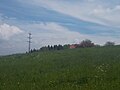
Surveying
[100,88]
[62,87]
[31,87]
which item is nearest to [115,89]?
[100,88]

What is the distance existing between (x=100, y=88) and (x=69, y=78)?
21.2 feet

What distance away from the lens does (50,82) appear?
2523 centimetres

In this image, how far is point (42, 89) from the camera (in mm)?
22203

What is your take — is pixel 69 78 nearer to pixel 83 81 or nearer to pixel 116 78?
pixel 83 81

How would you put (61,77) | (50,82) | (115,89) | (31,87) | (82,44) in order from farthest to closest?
(82,44), (61,77), (50,82), (31,87), (115,89)

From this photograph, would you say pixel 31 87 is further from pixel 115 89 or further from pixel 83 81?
pixel 115 89

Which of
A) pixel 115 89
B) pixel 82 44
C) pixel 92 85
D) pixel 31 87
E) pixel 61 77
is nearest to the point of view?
pixel 115 89

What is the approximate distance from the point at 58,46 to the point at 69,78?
81.3 meters

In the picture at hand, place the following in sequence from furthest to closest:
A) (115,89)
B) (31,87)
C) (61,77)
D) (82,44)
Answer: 1. (82,44)
2. (61,77)
3. (31,87)
4. (115,89)

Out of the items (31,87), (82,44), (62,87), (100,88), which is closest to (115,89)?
(100,88)

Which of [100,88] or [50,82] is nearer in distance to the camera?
[100,88]

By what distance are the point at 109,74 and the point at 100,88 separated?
6010 mm

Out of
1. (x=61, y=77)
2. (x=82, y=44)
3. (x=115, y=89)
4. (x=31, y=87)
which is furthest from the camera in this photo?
(x=82, y=44)

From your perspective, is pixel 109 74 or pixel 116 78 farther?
pixel 109 74
